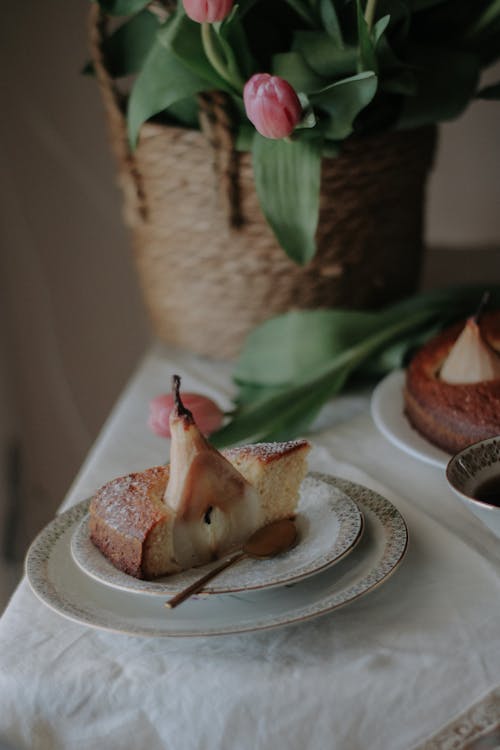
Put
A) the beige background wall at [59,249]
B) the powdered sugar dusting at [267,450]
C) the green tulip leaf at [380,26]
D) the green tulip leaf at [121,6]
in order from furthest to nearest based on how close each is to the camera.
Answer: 1. the beige background wall at [59,249]
2. the green tulip leaf at [121,6]
3. the green tulip leaf at [380,26]
4. the powdered sugar dusting at [267,450]

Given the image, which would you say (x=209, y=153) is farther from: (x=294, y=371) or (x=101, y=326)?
(x=101, y=326)

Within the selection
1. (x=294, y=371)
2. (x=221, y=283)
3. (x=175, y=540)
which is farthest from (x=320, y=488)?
(x=221, y=283)

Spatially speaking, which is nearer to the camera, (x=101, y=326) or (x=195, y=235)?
(x=195, y=235)

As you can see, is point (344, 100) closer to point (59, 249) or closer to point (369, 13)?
point (369, 13)

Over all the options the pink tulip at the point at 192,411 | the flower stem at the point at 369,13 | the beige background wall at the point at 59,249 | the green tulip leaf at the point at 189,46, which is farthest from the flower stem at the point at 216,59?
the beige background wall at the point at 59,249

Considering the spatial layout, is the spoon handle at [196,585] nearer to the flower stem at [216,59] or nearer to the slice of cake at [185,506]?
the slice of cake at [185,506]

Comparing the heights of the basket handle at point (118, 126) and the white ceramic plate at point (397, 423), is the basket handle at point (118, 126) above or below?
above
